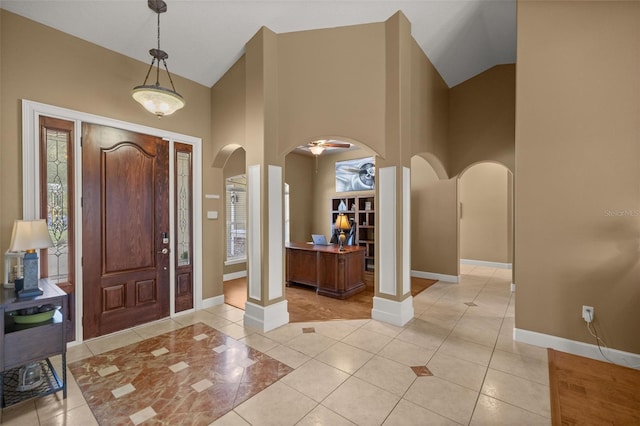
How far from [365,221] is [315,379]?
5.27 m

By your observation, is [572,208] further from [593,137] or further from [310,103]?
[310,103]

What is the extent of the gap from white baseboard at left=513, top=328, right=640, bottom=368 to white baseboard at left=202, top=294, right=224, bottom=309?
3.98 metres

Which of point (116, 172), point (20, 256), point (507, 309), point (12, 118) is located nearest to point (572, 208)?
point (507, 309)

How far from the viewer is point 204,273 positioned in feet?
14.4

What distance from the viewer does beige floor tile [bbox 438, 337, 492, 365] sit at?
9.46ft

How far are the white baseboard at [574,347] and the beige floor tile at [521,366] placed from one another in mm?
362

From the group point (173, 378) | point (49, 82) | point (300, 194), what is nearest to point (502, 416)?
point (173, 378)

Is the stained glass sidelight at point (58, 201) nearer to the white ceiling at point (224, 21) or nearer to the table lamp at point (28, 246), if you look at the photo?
the table lamp at point (28, 246)

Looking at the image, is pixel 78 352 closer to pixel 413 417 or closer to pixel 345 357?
pixel 345 357

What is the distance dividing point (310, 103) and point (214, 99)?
1626 millimetres

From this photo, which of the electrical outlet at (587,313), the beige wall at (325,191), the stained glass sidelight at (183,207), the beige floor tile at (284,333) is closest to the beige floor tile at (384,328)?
the beige floor tile at (284,333)

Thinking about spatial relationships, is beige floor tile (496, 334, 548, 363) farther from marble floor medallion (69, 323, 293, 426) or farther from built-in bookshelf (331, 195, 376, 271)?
built-in bookshelf (331, 195, 376, 271)

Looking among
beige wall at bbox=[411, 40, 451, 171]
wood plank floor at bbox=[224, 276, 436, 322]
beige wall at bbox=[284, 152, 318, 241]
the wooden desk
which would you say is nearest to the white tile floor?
wood plank floor at bbox=[224, 276, 436, 322]

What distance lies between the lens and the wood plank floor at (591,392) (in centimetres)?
207
